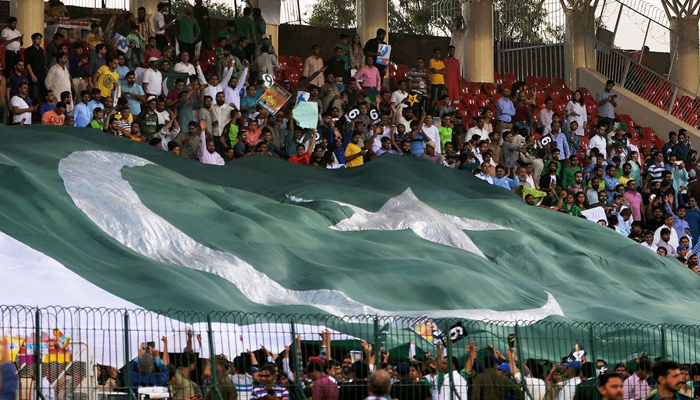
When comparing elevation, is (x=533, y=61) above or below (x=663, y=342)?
above

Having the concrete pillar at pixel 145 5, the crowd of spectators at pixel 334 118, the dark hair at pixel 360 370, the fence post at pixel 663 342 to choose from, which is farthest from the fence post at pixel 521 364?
the concrete pillar at pixel 145 5

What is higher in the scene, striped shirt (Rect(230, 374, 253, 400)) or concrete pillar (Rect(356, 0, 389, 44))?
concrete pillar (Rect(356, 0, 389, 44))

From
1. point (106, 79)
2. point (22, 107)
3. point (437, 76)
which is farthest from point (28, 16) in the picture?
point (437, 76)

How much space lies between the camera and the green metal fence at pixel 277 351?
483 inches

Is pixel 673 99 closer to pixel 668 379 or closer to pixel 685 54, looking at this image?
pixel 685 54

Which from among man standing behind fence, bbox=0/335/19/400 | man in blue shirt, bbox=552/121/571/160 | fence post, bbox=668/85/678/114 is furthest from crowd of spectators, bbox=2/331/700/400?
fence post, bbox=668/85/678/114

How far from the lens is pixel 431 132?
Result: 2444 cm

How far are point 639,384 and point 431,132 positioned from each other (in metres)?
11.1

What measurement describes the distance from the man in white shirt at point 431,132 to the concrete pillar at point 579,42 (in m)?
9.88

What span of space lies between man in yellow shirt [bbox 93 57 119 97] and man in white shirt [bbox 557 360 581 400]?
11082 mm

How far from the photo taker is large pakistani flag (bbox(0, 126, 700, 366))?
611 inches

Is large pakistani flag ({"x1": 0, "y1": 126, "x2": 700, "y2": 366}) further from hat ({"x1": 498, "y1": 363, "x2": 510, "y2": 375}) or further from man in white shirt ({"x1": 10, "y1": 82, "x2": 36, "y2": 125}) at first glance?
hat ({"x1": 498, "y1": 363, "x2": 510, "y2": 375})

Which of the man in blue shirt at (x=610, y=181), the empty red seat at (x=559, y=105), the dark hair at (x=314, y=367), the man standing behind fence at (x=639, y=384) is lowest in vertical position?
the man standing behind fence at (x=639, y=384)

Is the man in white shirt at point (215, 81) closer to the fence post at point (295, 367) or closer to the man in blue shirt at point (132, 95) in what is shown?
the man in blue shirt at point (132, 95)
